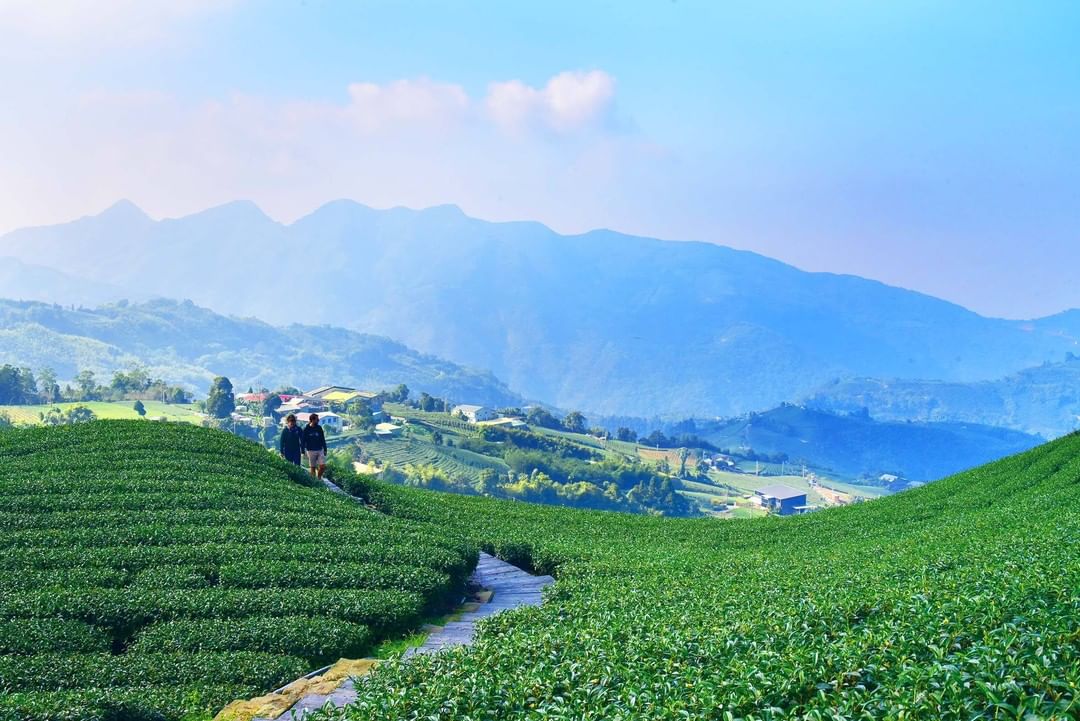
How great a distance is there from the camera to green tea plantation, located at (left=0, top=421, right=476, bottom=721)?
11.4 meters

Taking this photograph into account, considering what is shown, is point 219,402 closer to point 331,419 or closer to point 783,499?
point 331,419

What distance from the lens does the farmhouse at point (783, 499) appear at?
177 m

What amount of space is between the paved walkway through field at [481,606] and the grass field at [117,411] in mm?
116456

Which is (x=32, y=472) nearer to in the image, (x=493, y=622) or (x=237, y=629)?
(x=237, y=629)

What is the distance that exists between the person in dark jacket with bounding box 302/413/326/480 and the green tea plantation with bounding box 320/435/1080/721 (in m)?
11.4

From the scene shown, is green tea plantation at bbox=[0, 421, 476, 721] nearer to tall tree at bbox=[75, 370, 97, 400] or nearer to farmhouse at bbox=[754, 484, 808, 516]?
tall tree at bbox=[75, 370, 97, 400]

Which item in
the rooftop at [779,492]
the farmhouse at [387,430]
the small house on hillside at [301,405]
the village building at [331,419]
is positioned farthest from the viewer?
the rooftop at [779,492]

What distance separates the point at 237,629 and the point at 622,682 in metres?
6.99

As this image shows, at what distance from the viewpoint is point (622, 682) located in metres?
8.19

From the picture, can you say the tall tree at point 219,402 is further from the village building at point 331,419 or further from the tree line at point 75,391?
the tree line at point 75,391

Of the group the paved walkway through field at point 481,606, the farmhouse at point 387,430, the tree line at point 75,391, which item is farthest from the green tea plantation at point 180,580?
the farmhouse at point 387,430

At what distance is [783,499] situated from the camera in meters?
181

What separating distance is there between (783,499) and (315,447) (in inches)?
6582

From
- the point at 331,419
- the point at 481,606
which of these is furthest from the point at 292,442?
the point at 331,419
